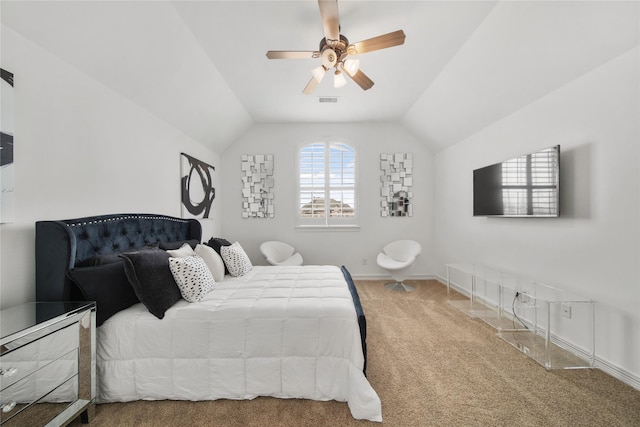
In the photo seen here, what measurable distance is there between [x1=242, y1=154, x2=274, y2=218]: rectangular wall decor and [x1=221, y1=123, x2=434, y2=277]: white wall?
0.10 meters

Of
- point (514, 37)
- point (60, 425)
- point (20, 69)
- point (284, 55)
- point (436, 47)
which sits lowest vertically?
point (60, 425)

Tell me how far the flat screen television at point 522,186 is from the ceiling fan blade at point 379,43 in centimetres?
164

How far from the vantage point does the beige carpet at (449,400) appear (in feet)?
4.99

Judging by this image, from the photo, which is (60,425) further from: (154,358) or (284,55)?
(284,55)

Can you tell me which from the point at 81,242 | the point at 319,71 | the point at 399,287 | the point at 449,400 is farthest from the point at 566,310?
the point at 81,242

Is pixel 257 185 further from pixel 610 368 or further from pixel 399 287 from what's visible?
pixel 610 368

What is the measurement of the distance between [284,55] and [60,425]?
2.71 meters

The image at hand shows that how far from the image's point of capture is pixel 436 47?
8.39 feet

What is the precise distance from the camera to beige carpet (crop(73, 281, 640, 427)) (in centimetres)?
152

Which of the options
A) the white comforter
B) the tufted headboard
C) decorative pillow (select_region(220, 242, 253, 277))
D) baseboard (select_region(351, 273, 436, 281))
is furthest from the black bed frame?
baseboard (select_region(351, 273, 436, 281))

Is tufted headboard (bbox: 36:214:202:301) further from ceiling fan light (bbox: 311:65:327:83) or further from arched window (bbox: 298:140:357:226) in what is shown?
arched window (bbox: 298:140:357:226)

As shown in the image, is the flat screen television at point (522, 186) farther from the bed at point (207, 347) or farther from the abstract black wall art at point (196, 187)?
the abstract black wall art at point (196, 187)

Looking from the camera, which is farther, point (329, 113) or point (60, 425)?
point (329, 113)

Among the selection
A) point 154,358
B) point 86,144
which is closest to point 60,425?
point 154,358
